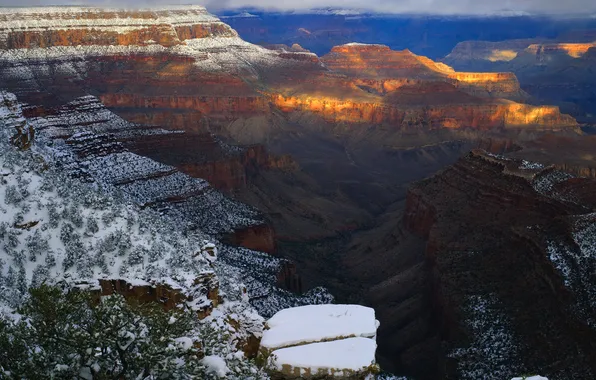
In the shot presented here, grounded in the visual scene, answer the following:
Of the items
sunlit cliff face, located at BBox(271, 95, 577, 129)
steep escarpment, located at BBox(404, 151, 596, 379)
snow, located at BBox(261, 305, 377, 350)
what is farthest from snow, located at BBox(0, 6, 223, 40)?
snow, located at BBox(261, 305, 377, 350)

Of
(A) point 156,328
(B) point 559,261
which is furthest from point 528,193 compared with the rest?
(A) point 156,328

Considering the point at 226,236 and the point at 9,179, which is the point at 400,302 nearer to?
the point at 226,236

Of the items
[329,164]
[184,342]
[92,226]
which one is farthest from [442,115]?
[184,342]

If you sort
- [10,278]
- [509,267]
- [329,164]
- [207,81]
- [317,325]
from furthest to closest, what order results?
[207,81] < [329,164] < [509,267] < [10,278] < [317,325]

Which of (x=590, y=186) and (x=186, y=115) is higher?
(x=590, y=186)

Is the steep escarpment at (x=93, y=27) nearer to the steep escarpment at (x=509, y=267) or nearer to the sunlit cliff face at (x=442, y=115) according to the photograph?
the sunlit cliff face at (x=442, y=115)

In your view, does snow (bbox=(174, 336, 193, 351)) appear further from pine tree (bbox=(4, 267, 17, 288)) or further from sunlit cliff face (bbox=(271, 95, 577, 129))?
sunlit cliff face (bbox=(271, 95, 577, 129))

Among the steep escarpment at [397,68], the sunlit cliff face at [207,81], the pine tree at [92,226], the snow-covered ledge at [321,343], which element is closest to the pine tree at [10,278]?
the pine tree at [92,226]

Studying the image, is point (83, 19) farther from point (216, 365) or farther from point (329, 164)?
point (216, 365)
